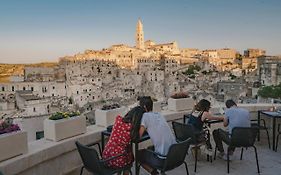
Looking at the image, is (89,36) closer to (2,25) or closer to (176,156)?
(2,25)

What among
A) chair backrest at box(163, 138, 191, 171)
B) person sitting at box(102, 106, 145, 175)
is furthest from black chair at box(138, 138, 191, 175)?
person sitting at box(102, 106, 145, 175)

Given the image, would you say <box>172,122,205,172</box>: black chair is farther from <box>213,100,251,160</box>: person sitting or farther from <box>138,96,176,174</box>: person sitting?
<box>138,96,176,174</box>: person sitting

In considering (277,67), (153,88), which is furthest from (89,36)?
(277,67)

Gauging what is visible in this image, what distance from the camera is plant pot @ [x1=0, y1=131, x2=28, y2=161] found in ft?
11.3

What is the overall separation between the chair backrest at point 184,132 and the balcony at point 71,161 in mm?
570

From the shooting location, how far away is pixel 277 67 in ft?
184

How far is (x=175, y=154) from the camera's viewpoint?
3600 millimetres

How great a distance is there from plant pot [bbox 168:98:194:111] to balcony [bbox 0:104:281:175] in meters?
1.24

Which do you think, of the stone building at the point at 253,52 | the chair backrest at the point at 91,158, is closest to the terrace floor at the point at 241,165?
the chair backrest at the point at 91,158

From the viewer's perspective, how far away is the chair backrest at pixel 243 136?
4707mm

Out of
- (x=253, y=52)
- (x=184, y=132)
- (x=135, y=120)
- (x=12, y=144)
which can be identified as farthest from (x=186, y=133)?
(x=253, y=52)

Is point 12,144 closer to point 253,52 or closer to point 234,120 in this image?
point 234,120

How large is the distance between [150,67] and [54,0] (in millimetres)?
57101

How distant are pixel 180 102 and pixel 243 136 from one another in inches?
91.4
